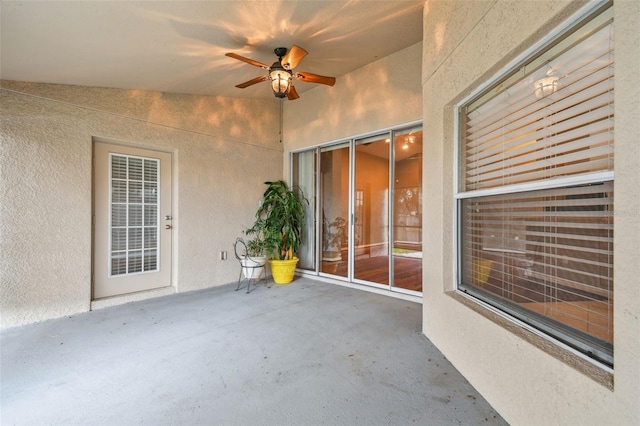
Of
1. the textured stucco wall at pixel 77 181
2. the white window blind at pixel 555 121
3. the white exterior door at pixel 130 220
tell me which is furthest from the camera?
the white exterior door at pixel 130 220

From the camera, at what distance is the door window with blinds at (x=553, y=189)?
46.1 inches

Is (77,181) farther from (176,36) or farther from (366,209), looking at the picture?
(366,209)

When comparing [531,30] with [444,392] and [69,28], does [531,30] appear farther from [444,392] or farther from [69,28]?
[69,28]

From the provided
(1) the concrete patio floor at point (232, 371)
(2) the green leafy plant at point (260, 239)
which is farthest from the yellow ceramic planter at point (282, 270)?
(1) the concrete patio floor at point (232, 371)

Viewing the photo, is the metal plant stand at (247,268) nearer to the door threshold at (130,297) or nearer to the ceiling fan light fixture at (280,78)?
the door threshold at (130,297)

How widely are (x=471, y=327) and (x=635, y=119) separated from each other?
139 cm

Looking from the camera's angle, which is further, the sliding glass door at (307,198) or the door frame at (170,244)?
the sliding glass door at (307,198)

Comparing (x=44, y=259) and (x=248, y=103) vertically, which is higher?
(x=248, y=103)

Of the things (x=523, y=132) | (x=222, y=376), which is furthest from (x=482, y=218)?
(x=222, y=376)

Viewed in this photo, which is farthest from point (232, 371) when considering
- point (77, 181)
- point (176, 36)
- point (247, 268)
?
point (176, 36)

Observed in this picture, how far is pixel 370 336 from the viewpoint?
8.27 ft

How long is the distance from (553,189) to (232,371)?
223cm

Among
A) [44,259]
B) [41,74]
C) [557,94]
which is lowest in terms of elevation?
[44,259]

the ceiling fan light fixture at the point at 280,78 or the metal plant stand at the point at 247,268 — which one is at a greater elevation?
the ceiling fan light fixture at the point at 280,78
